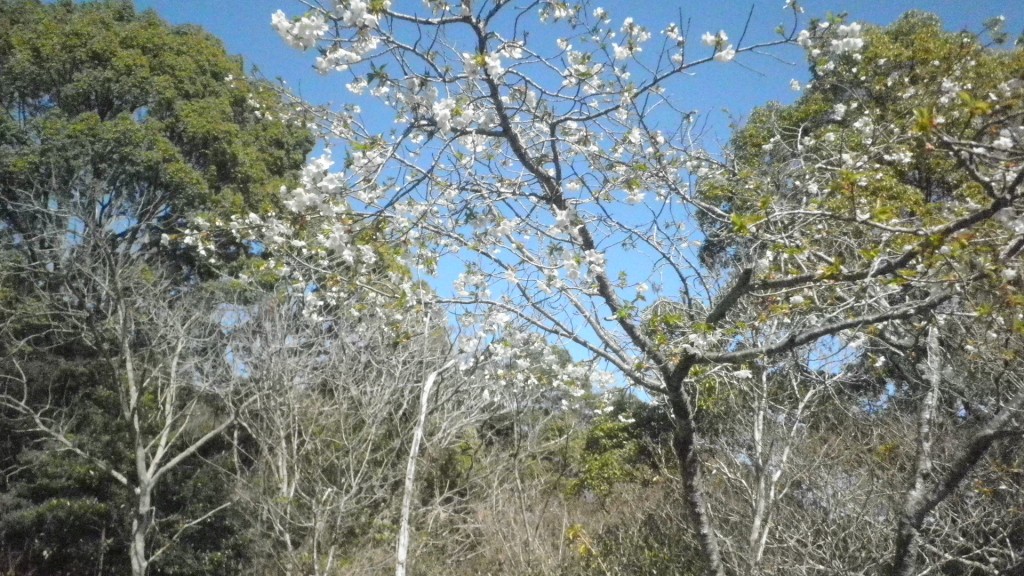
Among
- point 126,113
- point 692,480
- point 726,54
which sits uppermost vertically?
point 126,113

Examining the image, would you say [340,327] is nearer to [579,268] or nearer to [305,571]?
[305,571]

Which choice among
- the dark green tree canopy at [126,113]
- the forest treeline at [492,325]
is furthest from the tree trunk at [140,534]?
the dark green tree canopy at [126,113]

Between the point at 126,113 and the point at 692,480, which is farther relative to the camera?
the point at 126,113

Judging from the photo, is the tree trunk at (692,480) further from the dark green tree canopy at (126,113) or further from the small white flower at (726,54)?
the dark green tree canopy at (126,113)

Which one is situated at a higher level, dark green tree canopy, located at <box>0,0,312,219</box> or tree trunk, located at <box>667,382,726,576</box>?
dark green tree canopy, located at <box>0,0,312,219</box>

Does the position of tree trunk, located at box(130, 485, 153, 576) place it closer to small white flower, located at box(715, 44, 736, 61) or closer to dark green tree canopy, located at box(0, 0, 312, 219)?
dark green tree canopy, located at box(0, 0, 312, 219)

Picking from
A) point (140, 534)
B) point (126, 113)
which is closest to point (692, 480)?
point (140, 534)

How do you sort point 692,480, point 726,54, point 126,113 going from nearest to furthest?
point 726,54, point 692,480, point 126,113

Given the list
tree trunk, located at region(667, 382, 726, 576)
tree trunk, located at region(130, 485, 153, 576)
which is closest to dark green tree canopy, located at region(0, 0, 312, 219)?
tree trunk, located at region(130, 485, 153, 576)

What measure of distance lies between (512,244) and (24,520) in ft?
26.4

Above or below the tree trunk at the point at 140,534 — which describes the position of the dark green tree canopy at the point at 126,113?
above

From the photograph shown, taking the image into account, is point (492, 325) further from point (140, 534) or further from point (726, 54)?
point (140, 534)

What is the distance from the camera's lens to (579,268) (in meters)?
2.91

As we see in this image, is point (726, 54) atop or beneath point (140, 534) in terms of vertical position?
atop
